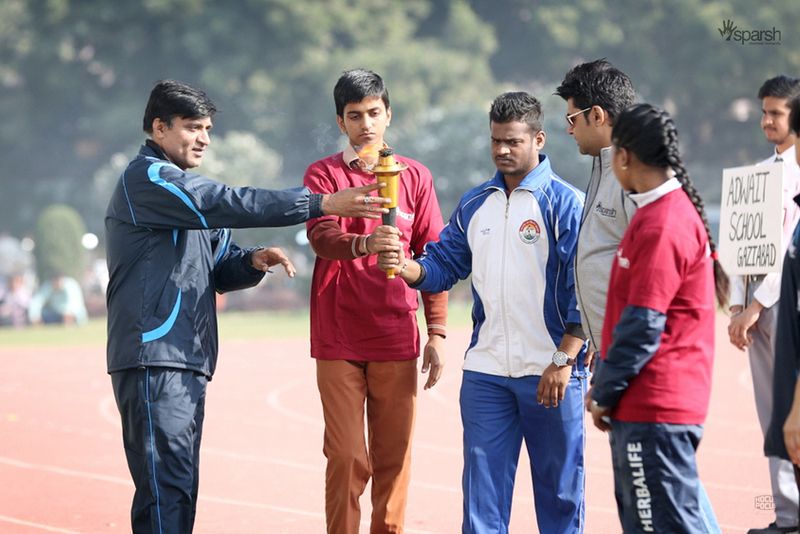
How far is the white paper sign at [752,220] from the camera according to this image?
5684 millimetres

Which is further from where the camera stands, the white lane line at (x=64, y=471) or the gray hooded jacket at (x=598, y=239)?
the white lane line at (x=64, y=471)

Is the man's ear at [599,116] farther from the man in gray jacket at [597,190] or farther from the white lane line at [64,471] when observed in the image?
the white lane line at [64,471]

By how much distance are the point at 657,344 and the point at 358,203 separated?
1.54 meters

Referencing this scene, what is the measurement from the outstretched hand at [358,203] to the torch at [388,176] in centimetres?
3

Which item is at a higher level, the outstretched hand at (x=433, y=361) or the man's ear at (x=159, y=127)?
the man's ear at (x=159, y=127)

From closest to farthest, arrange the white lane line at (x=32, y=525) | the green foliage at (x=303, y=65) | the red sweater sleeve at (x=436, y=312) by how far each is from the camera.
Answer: the red sweater sleeve at (x=436, y=312) → the white lane line at (x=32, y=525) → the green foliage at (x=303, y=65)

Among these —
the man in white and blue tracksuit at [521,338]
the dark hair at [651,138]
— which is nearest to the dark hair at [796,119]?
the dark hair at [651,138]

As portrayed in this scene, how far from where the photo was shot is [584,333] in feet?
17.3

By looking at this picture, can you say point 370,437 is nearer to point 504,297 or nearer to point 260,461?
point 504,297

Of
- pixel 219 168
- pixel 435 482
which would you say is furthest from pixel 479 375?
pixel 219 168

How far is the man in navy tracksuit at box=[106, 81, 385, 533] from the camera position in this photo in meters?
5.13

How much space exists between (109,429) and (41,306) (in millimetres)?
20376

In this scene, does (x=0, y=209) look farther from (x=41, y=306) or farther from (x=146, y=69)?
(x=41, y=306)

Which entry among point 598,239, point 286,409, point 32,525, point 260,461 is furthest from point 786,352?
point 286,409
